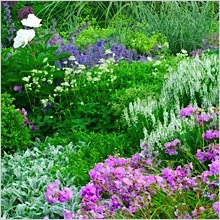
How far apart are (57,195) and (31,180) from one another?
38 centimetres

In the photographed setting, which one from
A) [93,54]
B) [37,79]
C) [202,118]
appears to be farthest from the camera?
[93,54]

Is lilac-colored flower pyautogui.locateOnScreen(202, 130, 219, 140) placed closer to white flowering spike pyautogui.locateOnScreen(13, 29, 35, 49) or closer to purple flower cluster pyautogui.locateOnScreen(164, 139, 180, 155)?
purple flower cluster pyautogui.locateOnScreen(164, 139, 180, 155)

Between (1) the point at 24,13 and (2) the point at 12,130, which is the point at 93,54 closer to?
(2) the point at 12,130

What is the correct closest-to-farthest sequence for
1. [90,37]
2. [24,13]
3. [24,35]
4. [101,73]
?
[24,35] < [101,73] < [90,37] < [24,13]

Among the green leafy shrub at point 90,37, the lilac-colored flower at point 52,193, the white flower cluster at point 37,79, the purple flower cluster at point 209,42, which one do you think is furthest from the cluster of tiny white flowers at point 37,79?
the purple flower cluster at point 209,42

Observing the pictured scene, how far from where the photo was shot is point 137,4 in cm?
930

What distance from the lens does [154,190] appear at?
11.2 feet

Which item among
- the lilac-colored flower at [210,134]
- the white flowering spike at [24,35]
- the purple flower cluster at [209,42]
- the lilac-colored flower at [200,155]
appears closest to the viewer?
the lilac-colored flower at [200,155]

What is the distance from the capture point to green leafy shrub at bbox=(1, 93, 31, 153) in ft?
15.0

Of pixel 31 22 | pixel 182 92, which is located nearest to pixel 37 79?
pixel 31 22

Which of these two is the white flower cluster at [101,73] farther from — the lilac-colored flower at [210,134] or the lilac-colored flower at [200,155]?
the lilac-colored flower at [200,155]

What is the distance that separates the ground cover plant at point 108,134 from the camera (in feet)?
11.3

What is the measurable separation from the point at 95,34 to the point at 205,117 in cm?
402

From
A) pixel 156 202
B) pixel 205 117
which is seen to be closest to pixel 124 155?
pixel 205 117
